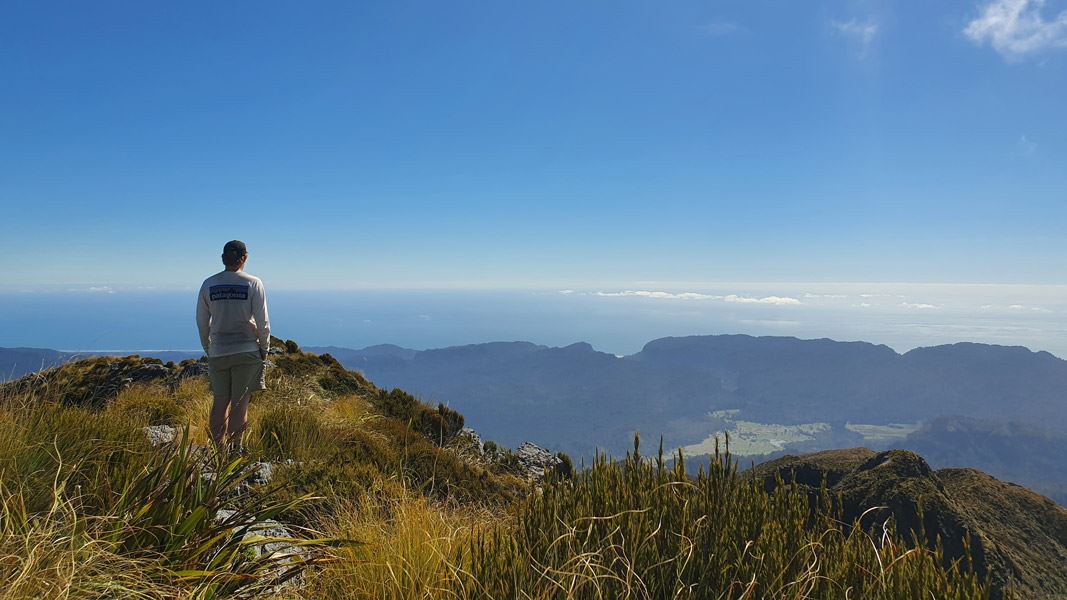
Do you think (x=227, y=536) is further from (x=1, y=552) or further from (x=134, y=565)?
(x=1, y=552)

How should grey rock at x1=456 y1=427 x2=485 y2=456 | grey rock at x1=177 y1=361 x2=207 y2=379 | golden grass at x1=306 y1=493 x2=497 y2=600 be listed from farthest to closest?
1. grey rock at x1=177 y1=361 x2=207 y2=379
2. grey rock at x1=456 y1=427 x2=485 y2=456
3. golden grass at x1=306 y1=493 x2=497 y2=600

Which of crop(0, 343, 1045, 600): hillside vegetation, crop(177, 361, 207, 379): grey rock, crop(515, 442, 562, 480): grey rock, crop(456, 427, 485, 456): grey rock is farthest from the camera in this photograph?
crop(177, 361, 207, 379): grey rock

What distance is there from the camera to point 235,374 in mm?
6211

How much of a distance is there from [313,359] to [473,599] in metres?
13.3

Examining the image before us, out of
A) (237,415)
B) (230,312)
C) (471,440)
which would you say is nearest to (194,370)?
(471,440)

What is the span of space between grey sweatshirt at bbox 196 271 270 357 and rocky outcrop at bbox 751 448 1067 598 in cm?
788

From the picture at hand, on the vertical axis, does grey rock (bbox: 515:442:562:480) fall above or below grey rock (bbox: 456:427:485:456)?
below

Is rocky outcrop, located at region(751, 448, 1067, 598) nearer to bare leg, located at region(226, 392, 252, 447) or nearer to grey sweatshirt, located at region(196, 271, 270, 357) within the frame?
Answer: bare leg, located at region(226, 392, 252, 447)

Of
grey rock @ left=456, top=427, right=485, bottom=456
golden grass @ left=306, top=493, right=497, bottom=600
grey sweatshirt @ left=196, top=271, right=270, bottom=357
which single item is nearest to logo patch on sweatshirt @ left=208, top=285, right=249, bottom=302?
grey sweatshirt @ left=196, top=271, right=270, bottom=357

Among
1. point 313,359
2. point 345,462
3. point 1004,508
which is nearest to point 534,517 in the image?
point 345,462

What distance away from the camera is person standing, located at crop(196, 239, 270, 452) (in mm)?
5996

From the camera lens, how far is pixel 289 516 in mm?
4402

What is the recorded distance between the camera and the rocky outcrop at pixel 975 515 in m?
8.09

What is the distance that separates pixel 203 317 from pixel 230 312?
42 centimetres
